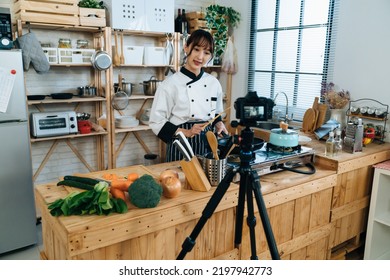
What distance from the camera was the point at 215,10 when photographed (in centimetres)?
402

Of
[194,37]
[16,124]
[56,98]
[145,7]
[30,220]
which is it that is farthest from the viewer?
[145,7]

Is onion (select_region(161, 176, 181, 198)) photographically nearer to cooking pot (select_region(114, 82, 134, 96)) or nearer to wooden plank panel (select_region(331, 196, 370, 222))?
wooden plank panel (select_region(331, 196, 370, 222))

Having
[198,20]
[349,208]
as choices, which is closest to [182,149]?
[349,208]

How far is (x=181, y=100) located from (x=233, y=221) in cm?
83

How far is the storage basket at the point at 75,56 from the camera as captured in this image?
3311mm

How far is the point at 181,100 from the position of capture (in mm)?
2176

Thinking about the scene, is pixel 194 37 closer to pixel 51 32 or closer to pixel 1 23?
pixel 1 23

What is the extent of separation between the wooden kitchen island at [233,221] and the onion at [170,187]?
3cm

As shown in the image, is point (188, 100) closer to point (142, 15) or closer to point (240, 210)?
point (240, 210)

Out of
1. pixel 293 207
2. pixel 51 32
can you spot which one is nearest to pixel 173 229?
pixel 293 207

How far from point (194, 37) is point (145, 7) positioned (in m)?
1.93

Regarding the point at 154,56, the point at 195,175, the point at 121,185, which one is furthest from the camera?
the point at 154,56

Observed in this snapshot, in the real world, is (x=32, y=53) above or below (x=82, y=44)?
below

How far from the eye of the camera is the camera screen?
145 cm
